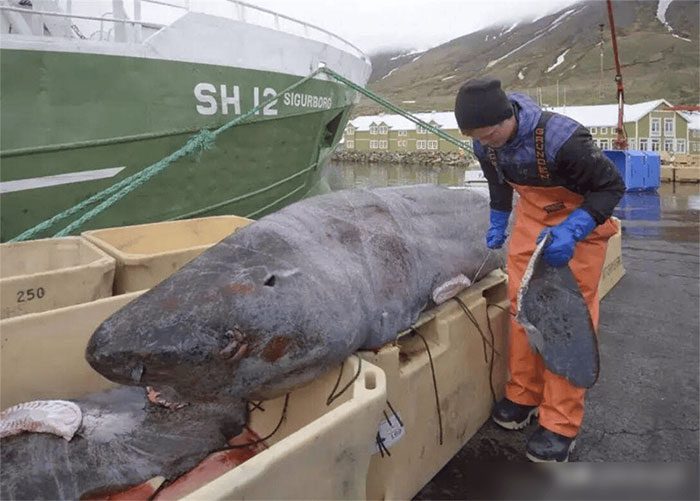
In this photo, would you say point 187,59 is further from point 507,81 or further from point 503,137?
point 507,81

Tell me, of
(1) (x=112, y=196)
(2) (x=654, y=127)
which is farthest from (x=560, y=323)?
(2) (x=654, y=127)

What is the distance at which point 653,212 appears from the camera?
36.8 ft

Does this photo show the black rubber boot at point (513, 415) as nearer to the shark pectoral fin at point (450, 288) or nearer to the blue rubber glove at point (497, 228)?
the shark pectoral fin at point (450, 288)

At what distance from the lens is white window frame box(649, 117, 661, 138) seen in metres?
39.7

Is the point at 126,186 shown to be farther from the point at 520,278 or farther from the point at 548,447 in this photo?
the point at 548,447

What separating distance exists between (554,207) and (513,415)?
108cm

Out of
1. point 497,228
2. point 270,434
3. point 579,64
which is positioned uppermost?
point 579,64

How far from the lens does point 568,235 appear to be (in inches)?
97.3

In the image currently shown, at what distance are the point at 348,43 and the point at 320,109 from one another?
163cm

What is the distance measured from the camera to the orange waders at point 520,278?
8.52 feet

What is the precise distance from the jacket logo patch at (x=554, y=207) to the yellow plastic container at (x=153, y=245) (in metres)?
2.12

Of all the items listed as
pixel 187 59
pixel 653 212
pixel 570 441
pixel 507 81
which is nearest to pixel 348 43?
pixel 187 59

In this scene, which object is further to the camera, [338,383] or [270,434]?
[270,434]

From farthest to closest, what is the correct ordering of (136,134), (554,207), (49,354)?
(136,134) → (554,207) → (49,354)
